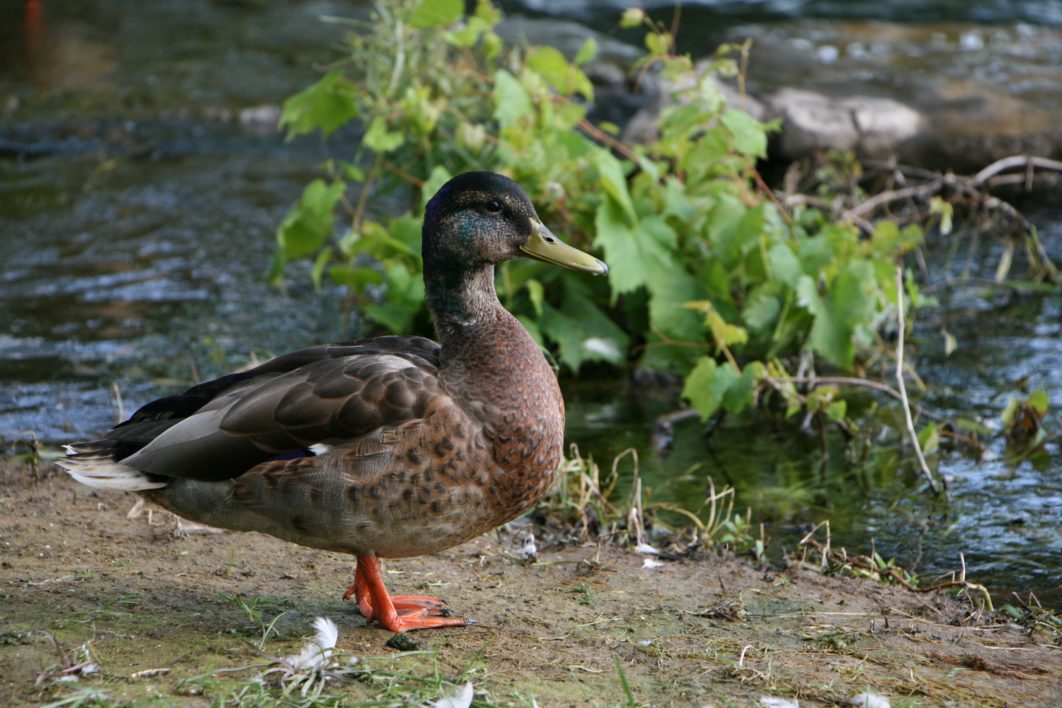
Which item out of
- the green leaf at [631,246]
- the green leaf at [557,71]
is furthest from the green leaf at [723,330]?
the green leaf at [557,71]

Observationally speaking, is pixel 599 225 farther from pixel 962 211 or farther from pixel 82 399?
pixel 962 211

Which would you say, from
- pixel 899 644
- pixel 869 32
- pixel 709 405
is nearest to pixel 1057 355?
pixel 709 405

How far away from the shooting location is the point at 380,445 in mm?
3414

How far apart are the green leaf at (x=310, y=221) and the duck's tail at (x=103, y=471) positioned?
2624mm

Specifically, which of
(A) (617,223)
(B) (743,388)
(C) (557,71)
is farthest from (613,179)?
(B) (743,388)

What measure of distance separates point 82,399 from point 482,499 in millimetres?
3124

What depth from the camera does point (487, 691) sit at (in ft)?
10.1

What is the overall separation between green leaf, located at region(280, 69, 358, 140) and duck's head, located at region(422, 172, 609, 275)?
8.78 feet

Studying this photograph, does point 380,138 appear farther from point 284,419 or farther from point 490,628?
point 490,628

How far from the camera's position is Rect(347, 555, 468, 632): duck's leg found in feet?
11.6

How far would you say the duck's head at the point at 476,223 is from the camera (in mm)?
3723

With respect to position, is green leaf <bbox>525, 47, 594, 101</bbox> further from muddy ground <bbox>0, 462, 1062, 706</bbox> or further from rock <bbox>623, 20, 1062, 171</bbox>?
muddy ground <bbox>0, 462, 1062, 706</bbox>

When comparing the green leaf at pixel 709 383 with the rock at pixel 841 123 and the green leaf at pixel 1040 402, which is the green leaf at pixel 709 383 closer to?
the green leaf at pixel 1040 402

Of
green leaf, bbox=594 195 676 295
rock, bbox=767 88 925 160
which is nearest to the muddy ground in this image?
green leaf, bbox=594 195 676 295
